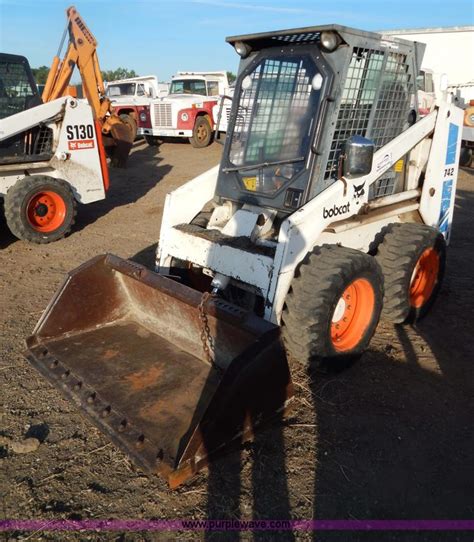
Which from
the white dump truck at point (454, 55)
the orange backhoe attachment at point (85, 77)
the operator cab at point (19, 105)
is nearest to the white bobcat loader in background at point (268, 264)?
the operator cab at point (19, 105)

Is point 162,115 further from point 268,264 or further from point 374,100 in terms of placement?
point 268,264

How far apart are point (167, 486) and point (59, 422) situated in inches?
35.8

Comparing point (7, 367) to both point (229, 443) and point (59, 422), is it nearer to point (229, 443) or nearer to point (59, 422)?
point (59, 422)

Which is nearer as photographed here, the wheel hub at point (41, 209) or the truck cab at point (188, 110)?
the wheel hub at point (41, 209)

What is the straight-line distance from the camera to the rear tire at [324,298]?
312 cm

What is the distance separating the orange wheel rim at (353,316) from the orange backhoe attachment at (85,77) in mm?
7488

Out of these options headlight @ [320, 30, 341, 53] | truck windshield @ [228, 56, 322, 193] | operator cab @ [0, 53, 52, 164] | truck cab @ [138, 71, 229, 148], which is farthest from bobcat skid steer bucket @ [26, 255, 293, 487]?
truck cab @ [138, 71, 229, 148]

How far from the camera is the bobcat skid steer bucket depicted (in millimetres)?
2516

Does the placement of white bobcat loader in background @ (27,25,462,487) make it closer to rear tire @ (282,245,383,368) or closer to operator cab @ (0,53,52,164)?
rear tire @ (282,245,383,368)

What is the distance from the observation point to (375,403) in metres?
3.23

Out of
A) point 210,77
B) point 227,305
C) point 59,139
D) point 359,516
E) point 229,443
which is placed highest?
point 210,77

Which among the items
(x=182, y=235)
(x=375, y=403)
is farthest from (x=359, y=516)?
(x=182, y=235)

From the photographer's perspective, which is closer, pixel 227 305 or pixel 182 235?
pixel 227 305

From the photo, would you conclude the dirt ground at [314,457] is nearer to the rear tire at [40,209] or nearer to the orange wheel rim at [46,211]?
the rear tire at [40,209]
